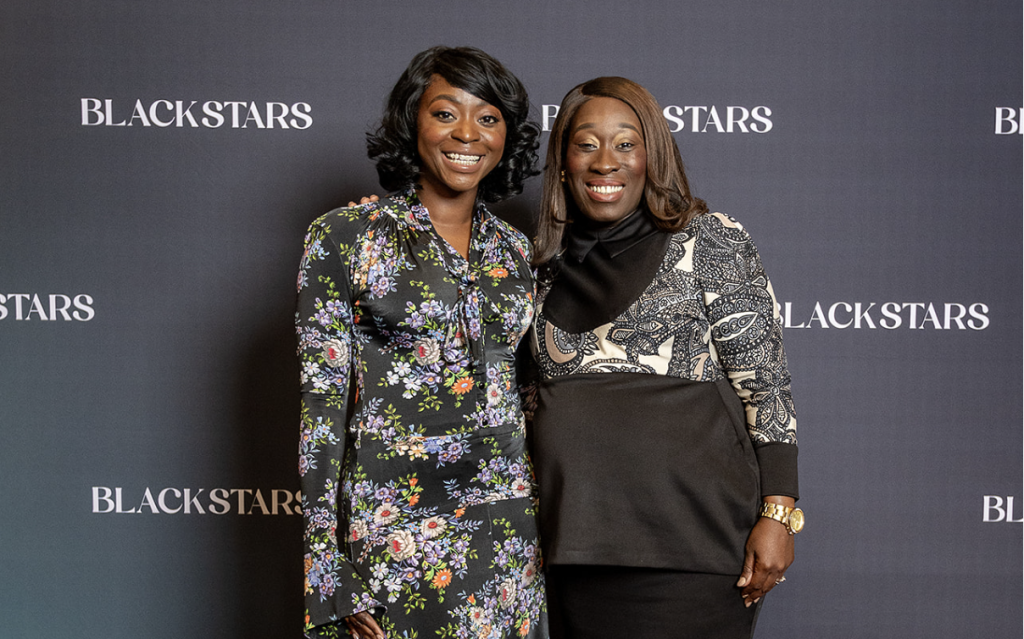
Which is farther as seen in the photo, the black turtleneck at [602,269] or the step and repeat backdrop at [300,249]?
the step and repeat backdrop at [300,249]

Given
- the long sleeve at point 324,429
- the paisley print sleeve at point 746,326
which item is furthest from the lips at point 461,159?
the paisley print sleeve at point 746,326

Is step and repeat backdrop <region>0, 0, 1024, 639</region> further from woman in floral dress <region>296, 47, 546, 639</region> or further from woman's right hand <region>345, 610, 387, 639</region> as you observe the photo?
woman's right hand <region>345, 610, 387, 639</region>

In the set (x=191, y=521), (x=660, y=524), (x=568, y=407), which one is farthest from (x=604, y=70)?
(x=191, y=521)

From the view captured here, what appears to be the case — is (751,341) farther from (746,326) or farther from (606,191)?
(606,191)

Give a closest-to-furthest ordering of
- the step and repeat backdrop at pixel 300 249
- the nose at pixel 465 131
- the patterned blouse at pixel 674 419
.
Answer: the patterned blouse at pixel 674 419, the nose at pixel 465 131, the step and repeat backdrop at pixel 300 249

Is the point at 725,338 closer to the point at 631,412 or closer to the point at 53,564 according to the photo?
the point at 631,412

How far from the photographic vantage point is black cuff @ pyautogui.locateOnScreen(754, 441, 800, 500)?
1.23m

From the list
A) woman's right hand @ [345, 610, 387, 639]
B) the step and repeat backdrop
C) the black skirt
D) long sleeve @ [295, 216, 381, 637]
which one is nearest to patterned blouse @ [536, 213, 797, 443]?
the black skirt

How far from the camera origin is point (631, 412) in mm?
1204

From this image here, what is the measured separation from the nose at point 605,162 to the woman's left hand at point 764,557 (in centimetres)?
56

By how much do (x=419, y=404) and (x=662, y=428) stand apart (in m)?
0.37

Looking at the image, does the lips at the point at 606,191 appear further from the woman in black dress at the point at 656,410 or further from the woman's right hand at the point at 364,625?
the woman's right hand at the point at 364,625

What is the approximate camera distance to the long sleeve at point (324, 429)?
1.19 m

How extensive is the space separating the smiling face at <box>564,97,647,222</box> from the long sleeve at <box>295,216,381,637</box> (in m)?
0.40
